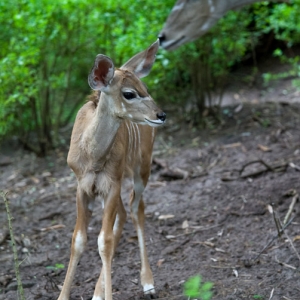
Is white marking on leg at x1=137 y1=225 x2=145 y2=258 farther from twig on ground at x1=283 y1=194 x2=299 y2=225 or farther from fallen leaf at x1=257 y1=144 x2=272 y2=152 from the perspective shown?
fallen leaf at x1=257 y1=144 x2=272 y2=152

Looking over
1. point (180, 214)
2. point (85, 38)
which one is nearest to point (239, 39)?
point (85, 38)

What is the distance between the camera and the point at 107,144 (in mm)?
4352

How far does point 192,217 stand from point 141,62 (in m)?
2.48

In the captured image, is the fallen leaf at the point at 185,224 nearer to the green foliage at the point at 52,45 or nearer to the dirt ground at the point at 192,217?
the dirt ground at the point at 192,217

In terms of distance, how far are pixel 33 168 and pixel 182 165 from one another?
253 cm

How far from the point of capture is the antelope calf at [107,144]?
164 inches

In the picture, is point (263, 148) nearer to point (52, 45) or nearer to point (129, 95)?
point (52, 45)

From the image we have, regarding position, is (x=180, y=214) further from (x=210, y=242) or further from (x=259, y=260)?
(x=259, y=260)

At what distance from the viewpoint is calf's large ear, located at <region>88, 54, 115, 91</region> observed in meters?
4.03

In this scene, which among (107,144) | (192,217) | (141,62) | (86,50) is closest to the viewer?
(107,144)

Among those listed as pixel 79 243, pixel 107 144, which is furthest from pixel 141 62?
pixel 79 243

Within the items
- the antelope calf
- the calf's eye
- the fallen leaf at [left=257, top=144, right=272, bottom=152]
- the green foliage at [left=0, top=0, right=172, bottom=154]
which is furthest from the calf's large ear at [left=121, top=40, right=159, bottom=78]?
the fallen leaf at [left=257, top=144, right=272, bottom=152]

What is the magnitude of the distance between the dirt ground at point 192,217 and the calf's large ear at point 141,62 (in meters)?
1.66

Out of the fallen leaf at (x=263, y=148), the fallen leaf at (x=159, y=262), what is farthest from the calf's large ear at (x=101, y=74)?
the fallen leaf at (x=263, y=148)
